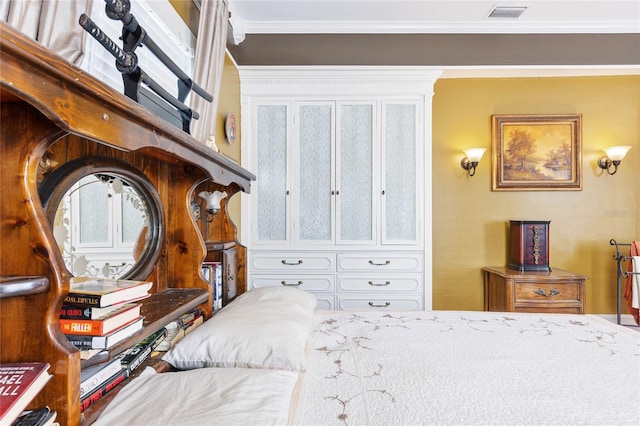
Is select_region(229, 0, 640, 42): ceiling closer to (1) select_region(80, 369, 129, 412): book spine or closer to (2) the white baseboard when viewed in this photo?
(2) the white baseboard

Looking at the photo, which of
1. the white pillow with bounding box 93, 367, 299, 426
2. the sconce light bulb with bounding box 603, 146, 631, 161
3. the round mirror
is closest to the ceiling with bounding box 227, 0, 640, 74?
the sconce light bulb with bounding box 603, 146, 631, 161

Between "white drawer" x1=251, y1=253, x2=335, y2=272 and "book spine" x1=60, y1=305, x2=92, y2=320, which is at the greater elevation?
"book spine" x1=60, y1=305, x2=92, y2=320

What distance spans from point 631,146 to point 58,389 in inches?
174

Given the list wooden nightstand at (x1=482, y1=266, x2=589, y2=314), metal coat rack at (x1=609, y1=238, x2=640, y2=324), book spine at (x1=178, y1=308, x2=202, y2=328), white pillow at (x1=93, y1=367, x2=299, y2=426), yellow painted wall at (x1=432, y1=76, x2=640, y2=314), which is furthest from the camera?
yellow painted wall at (x1=432, y1=76, x2=640, y2=314)

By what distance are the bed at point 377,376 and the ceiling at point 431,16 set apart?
2402 millimetres

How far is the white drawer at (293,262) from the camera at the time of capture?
289 cm

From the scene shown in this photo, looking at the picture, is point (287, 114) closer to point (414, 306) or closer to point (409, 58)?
point (409, 58)

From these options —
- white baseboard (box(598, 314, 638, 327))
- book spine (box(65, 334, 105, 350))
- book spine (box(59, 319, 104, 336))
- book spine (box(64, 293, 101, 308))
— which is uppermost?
book spine (box(64, 293, 101, 308))

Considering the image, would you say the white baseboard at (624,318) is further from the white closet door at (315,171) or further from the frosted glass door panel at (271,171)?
the frosted glass door panel at (271,171)

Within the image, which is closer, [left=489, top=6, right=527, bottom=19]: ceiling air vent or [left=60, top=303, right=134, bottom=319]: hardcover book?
[left=60, top=303, right=134, bottom=319]: hardcover book

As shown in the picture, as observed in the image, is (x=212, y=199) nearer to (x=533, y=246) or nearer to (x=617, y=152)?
(x=533, y=246)

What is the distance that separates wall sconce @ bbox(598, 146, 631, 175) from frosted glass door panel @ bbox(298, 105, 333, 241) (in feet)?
8.61

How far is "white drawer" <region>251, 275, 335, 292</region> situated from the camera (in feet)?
9.44

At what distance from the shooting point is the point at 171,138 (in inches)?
33.6
